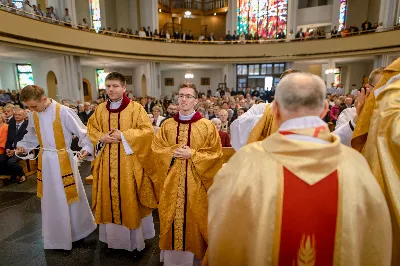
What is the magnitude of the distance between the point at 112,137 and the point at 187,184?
1.00 m

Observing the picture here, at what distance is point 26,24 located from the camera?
10836 millimetres

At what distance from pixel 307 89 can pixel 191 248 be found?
211cm

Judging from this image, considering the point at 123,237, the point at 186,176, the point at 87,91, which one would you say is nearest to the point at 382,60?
the point at 186,176

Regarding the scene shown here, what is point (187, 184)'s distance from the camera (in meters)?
2.56

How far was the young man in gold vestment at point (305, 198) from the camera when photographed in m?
1.14

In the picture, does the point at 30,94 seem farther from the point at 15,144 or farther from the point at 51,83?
the point at 51,83

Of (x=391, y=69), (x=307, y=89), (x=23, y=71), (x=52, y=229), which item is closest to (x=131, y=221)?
(x=52, y=229)

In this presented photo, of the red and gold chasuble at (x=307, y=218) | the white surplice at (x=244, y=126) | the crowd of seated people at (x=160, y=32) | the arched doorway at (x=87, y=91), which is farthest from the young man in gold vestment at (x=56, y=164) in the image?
the arched doorway at (x=87, y=91)

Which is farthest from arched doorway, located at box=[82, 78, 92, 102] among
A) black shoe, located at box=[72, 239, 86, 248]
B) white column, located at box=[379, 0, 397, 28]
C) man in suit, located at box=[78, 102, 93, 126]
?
white column, located at box=[379, 0, 397, 28]

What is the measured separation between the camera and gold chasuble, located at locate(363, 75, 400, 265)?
4.65ft

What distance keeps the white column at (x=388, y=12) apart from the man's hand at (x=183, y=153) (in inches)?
767

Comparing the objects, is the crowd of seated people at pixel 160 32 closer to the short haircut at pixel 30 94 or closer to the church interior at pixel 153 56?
the church interior at pixel 153 56

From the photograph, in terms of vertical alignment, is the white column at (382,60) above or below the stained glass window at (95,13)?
below

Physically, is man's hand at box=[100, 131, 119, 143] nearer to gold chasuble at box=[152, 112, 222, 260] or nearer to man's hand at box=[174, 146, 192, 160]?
gold chasuble at box=[152, 112, 222, 260]
